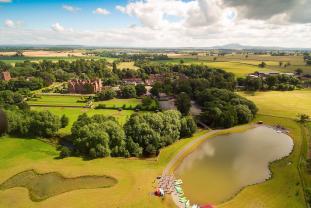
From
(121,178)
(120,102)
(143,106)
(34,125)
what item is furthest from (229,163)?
(120,102)

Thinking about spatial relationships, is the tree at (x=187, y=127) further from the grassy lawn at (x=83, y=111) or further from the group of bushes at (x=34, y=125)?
the group of bushes at (x=34, y=125)

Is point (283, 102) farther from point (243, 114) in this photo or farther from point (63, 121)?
point (63, 121)

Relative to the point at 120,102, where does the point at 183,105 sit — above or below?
above

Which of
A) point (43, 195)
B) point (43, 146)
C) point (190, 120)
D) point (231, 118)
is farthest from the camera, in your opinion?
point (231, 118)

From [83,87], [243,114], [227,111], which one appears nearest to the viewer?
[227,111]

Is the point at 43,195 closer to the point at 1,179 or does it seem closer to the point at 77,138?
the point at 1,179

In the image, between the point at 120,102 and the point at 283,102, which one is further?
the point at 120,102

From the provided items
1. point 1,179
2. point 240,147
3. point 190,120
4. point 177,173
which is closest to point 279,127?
point 240,147
